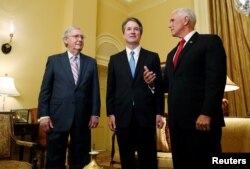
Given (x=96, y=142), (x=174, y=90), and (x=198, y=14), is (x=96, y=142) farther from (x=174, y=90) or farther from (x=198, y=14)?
(x=174, y=90)

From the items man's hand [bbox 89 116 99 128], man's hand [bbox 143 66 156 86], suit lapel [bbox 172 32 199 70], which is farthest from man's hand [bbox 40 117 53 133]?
suit lapel [bbox 172 32 199 70]

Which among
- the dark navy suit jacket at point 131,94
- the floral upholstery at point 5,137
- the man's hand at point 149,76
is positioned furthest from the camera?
the floral upholstery at point 5,137

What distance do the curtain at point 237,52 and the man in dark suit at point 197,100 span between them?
91.1 inches

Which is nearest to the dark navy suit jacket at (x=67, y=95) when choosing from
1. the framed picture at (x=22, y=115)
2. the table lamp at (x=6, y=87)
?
the table lamp at (x=6, y=87)

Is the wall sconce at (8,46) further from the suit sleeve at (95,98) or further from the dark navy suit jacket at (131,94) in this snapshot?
the dark navy suit jacket at (131,94)

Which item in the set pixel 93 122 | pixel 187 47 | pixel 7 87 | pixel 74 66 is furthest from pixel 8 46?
pixel 187 47

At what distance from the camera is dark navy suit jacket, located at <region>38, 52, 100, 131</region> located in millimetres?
1776

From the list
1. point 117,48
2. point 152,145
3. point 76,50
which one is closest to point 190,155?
point 152,145

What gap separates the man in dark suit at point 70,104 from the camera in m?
1.73

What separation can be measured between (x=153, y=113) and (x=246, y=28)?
266 cm

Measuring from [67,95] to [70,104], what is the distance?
2.8 inches

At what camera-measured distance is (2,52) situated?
3.61 metres

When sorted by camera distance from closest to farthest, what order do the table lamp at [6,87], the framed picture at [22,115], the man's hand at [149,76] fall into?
the man's hand at [149,76]
the table lamp at [6,87]
the framed picture at [22,115]

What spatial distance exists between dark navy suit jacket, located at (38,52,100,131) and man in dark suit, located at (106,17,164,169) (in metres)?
0.18
